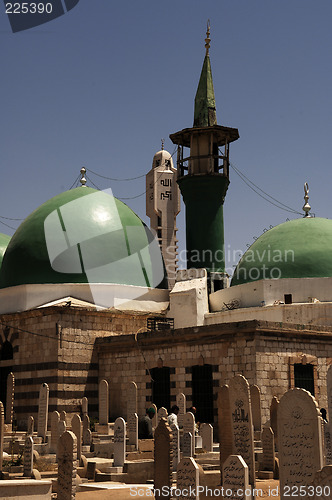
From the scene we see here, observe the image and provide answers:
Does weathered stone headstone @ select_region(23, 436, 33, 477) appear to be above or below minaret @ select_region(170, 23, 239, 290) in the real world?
below

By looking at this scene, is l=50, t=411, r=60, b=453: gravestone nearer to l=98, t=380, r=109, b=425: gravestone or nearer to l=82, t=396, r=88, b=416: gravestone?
l=98, t=380, r=109, b=425: gravestone

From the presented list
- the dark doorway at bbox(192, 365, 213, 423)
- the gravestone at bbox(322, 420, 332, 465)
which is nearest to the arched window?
the dark doorway at bbox(192, 365, 213, 423)

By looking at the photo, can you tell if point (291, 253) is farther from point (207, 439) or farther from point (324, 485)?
point (324, 485)

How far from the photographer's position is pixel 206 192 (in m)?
27.1

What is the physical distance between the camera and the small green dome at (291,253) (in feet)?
77.5

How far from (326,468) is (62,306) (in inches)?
665

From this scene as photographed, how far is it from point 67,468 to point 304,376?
34.2 feet

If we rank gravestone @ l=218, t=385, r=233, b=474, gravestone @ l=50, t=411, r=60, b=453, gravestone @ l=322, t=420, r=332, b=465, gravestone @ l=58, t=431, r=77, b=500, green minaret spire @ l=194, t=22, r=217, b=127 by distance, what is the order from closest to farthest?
gravestone @ l=58, t=431, r=77, b=500, gravestone @ l=218, t=385, r=233, b=474, gravestone @ l=322, t=420, r=332, b=465, gravestone @ l=50, t=411, r=60, b=453, green minaret spire @ l=194, t=22, r=217, b=127

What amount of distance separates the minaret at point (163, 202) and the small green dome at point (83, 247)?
28.3 ft

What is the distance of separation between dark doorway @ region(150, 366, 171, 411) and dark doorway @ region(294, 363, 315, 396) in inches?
157

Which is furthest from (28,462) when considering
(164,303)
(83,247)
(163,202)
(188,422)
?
(163,202)

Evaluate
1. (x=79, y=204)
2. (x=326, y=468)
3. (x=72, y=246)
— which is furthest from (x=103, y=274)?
(x=326, y=468)

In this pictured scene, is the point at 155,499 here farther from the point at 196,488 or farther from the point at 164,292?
the point at 164,292

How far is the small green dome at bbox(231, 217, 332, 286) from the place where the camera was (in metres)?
Answer: 23.6
